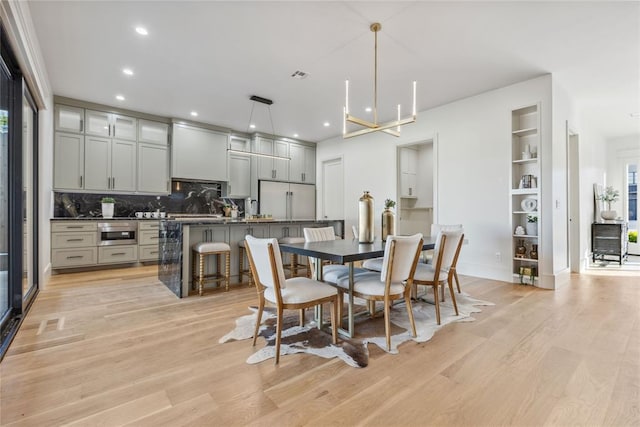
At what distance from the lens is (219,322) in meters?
2.82

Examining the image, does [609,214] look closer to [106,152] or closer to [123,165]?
[123,165]

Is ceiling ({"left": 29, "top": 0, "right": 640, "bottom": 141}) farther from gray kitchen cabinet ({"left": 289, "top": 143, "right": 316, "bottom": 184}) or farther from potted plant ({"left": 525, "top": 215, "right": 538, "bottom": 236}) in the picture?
gray kitchen cabinet ({"left": 289, "top": 143, "right": 316, "bottom": 184})

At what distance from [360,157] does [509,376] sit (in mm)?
5308

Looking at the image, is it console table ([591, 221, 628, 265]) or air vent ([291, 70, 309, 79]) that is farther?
console table ([591, 221, 628, 265])

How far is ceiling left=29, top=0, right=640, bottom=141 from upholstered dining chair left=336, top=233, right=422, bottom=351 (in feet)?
6.84

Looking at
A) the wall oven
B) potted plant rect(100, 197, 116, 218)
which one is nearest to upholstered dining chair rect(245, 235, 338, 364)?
the wall oven

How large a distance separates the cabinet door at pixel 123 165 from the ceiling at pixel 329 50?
0.69 meters

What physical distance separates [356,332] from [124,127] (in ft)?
17.7

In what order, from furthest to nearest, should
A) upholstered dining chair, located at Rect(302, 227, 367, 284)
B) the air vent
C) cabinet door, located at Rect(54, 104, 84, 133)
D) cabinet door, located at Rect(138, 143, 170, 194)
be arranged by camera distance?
cabinet door, located at Rect(138, 143, 170, 194)
cabinet door, located at Rect(54, 104, 84, 133)
the air vent
upholstered dining chair, located at Rect(302, 227, 367, 284)

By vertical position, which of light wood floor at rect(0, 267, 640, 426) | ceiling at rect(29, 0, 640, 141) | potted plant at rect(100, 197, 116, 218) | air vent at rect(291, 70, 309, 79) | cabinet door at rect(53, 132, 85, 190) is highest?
air vent at rect(291, 70, 309, 79)

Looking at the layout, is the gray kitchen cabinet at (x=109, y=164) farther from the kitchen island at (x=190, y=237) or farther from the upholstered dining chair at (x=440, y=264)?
the upholstered dining chair at (x=440, y=264)

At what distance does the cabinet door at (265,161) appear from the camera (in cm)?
705

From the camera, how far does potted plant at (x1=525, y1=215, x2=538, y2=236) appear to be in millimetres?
4219

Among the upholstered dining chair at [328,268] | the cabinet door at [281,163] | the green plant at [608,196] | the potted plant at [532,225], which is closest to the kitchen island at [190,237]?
the upholstered dining chair at [328,268]
